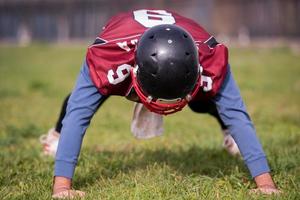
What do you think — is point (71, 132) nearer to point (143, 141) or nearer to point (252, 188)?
point (252, 188)

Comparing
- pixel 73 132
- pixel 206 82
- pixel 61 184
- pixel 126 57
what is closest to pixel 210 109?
pixel 206 82

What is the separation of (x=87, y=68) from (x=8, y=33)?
24.1 meters

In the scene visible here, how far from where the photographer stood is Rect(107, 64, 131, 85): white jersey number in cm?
273

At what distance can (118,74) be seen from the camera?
8.95ft

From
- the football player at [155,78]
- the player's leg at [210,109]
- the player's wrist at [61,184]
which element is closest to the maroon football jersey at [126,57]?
the football player at [155,78]

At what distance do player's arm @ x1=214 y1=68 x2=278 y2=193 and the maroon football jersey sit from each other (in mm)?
102

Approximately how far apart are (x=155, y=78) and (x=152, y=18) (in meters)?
0.52

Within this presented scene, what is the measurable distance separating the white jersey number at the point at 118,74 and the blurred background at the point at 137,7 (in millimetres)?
15687

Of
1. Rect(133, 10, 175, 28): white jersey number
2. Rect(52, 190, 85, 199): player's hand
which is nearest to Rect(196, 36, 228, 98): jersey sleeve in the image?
Rect(133, 10, 175, 28): white jersey number

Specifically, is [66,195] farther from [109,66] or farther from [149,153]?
[149,153]

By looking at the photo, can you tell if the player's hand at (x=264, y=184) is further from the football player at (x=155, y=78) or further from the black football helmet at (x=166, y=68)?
the black football helmet at (x=166, y=68)

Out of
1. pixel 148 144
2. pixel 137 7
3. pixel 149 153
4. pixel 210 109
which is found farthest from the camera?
pixel 137 7

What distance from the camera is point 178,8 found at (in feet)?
69.9

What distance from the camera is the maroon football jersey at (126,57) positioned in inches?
108
